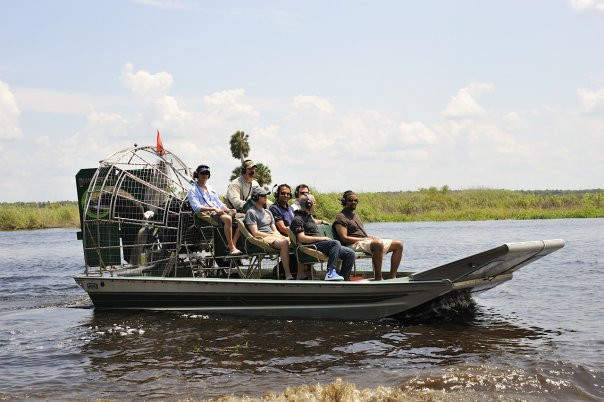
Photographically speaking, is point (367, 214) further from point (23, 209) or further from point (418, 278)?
point (418, 278)

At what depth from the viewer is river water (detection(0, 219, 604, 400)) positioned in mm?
7254

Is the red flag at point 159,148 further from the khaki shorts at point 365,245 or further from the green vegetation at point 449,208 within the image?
the green vegetation at point 449,208

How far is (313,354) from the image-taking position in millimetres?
8789

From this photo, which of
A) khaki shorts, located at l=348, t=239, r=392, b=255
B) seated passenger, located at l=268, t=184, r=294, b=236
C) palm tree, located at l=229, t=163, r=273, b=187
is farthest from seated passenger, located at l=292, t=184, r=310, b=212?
palm tree, located at l=229, t=163, r=273, b=187

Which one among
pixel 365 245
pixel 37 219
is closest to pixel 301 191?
pixel 365 245

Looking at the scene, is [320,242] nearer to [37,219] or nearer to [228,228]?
[228,228]

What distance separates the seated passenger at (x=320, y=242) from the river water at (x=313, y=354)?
863mm

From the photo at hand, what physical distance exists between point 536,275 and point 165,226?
9.90 metres

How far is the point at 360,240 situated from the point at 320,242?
0.73 m

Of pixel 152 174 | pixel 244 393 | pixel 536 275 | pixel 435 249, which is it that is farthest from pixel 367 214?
pixel 244 393

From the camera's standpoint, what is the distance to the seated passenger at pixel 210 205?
448 inches

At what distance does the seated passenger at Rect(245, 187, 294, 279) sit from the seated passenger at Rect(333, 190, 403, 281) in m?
0.93

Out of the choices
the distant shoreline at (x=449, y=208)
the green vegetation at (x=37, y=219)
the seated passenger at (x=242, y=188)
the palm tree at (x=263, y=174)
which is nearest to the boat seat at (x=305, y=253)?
the seated passenger at (x=242, y=188)

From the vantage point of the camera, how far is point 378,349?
891cm
